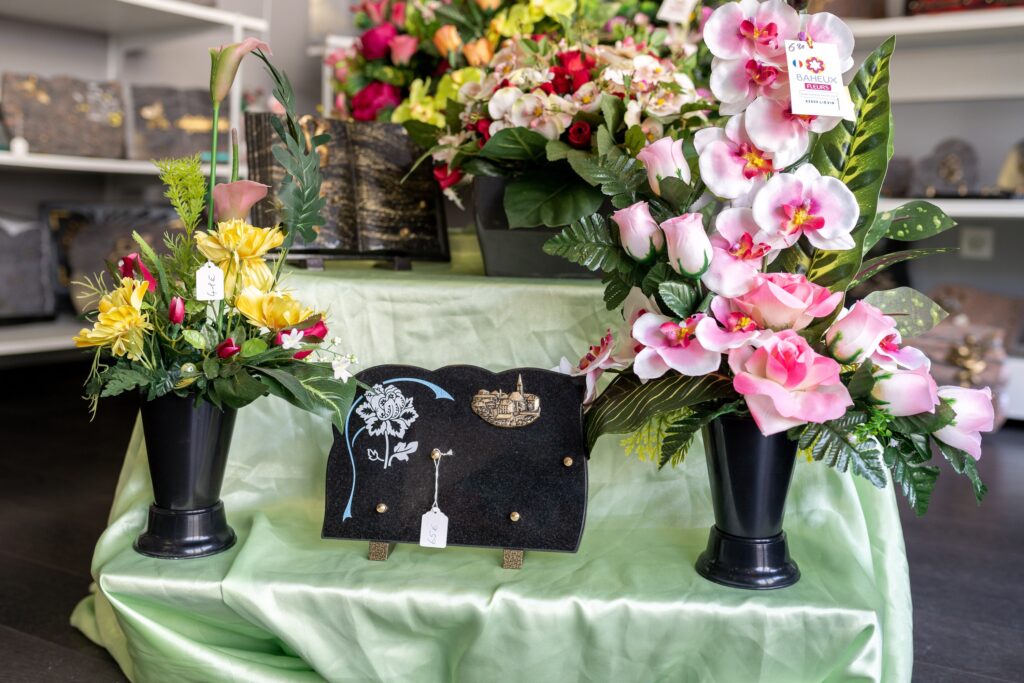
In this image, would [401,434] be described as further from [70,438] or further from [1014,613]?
[70,438]

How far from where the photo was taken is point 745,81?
962 mm

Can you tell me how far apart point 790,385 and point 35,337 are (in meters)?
2.43

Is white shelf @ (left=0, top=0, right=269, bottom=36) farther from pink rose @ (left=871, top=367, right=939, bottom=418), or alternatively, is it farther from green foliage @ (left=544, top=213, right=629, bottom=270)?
pink rose @ (left=871, top=367, right=939, bottom=418)

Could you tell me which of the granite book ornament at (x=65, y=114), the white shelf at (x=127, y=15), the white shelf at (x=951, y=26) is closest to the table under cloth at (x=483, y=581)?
the granite book ornament at (x=65, y=114)

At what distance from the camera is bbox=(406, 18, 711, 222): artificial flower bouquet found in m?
1.18

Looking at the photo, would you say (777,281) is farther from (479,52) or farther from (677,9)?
(479,52)

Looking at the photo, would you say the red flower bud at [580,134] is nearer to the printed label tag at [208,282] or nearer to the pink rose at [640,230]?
the pink rose at [640,230]

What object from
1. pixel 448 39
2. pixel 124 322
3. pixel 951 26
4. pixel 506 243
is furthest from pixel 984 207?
pixel 124 322

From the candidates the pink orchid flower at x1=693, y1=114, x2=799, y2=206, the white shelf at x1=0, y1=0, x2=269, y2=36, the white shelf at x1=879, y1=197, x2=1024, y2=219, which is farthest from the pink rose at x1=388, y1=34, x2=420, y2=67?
the white shelf at x1=879, y1=197, x2=1024, y2=219

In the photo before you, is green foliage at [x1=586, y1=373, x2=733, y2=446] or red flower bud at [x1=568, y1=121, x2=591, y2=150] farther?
red flower bud at [x1=568, y1=121, x2=591, y2=150]

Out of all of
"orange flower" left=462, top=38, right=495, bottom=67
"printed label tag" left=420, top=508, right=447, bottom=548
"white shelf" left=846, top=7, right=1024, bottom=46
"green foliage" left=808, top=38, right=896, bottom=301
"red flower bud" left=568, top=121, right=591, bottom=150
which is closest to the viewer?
"green foliage" left=808, top=38, right=896, bottom=301

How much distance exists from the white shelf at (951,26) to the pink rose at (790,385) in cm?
239

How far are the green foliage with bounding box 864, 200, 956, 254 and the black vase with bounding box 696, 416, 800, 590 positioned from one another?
0.23 m

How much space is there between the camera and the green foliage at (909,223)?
1007 mm
